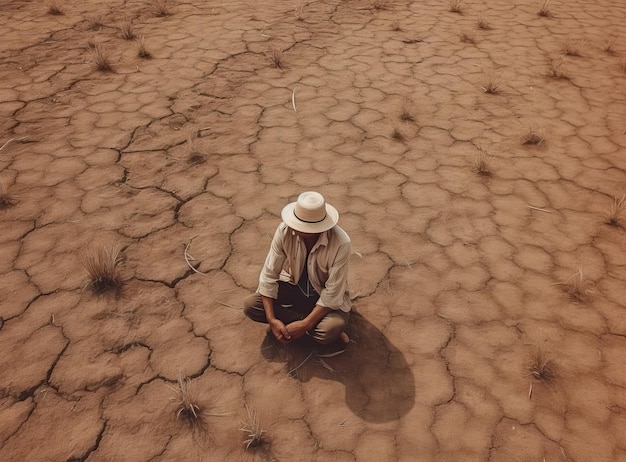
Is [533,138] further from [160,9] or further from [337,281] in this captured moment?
[160,9]

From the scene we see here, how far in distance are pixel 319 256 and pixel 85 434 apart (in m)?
1.26

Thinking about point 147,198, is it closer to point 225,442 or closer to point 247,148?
point 247,148

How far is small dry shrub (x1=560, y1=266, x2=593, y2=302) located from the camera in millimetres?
2480

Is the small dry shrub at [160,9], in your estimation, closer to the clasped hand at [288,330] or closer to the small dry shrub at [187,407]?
the clasped hand at [288,330]

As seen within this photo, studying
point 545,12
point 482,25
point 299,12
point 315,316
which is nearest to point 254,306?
point 315,316

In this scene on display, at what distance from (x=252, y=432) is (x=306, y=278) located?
2.48 ft

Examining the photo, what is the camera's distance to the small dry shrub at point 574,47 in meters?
5.08

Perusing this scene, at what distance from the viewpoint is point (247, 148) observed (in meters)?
3.47

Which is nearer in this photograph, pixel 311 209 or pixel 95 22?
pixel 311 209

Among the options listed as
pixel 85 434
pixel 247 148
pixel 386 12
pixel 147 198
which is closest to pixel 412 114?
pixel 247 148

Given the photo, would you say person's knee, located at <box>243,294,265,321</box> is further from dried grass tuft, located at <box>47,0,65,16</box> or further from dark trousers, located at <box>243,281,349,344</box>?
dried grass tuft, located at <box>47,0,65,16</box>

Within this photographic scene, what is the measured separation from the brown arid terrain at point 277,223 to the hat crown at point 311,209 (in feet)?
2.50

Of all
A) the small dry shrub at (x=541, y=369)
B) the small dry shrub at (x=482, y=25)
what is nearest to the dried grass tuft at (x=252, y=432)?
the small dry shrub at (x=541, y=369)

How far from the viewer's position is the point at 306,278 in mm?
2215
